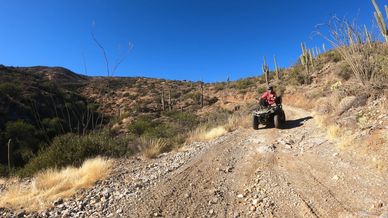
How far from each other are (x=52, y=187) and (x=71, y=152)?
261 cm

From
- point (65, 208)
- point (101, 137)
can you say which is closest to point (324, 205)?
point (65, 208)

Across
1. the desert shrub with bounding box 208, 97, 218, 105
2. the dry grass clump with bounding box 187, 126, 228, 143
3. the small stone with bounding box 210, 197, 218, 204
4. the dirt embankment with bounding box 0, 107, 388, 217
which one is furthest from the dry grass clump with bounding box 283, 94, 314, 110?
the small stone with bounding box 210, 197, 218, 204

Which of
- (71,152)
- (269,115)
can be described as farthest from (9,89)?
(269,115)

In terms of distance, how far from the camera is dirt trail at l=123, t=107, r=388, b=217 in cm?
469

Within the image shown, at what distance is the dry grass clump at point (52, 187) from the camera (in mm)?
5816

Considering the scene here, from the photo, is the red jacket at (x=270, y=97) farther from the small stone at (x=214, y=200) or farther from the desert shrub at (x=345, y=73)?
the small stone at (x=214, y=200)

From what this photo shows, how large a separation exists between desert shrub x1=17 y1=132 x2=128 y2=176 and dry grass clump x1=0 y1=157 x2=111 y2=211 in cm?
90

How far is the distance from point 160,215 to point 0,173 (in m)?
8.63

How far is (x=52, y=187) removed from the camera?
6.49 metres

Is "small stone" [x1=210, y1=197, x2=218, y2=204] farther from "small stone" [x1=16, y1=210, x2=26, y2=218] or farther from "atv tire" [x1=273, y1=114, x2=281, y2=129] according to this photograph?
"atv tire" [x1=273, y1=114, x2=281, y2=129]

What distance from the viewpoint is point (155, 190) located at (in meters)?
6.09

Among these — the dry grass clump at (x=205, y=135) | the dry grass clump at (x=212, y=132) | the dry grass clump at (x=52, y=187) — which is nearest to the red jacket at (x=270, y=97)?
the dry grass clump at (x=212, y=132)

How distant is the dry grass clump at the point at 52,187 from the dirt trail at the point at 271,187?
151 cm

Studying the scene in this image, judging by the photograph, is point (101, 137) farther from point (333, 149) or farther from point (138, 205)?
point (333, 149)
